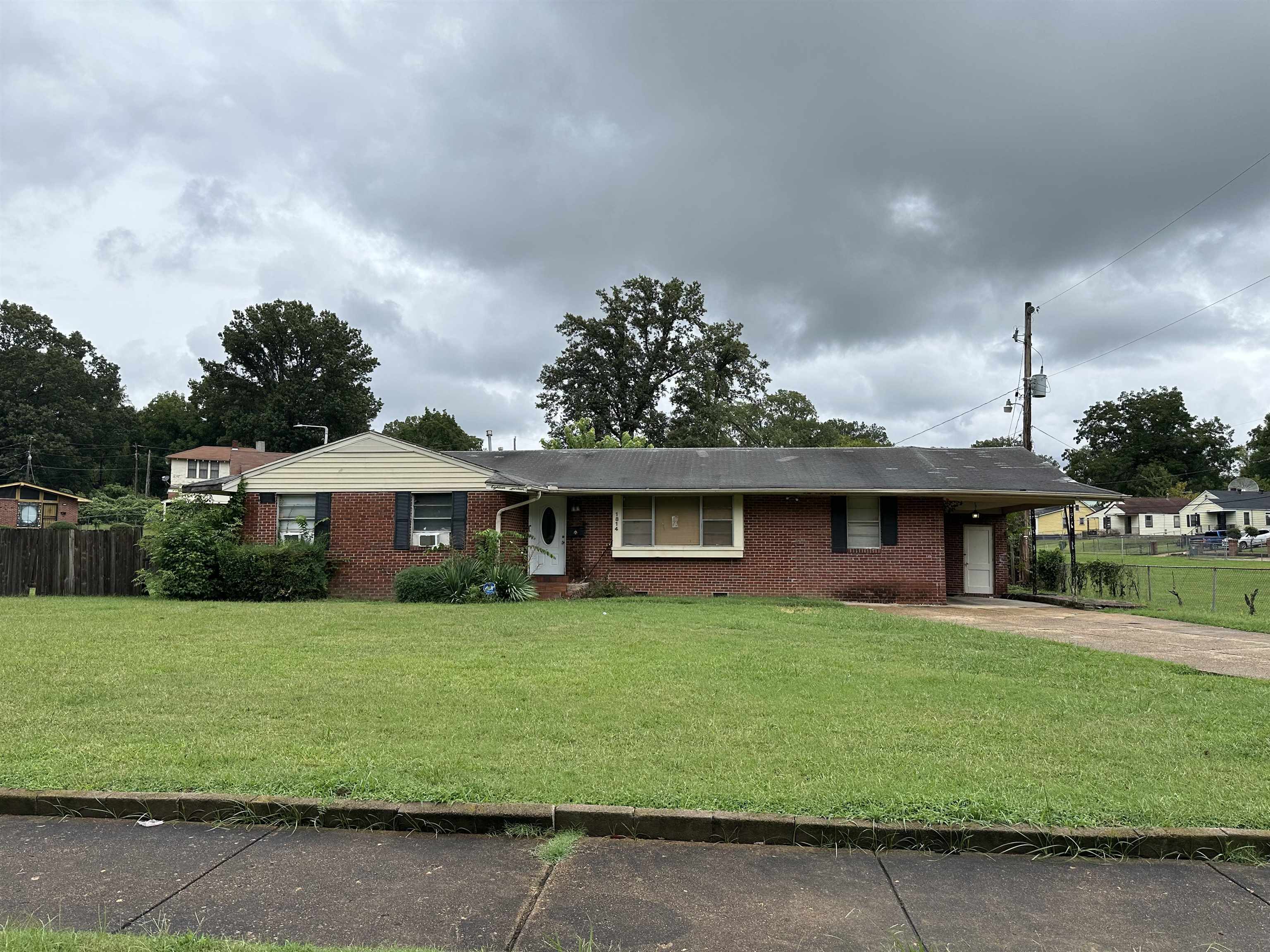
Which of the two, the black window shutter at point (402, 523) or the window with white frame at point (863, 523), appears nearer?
the black window shutter at point (402, 523)

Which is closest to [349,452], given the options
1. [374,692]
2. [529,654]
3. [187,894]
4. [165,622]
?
[165,622]

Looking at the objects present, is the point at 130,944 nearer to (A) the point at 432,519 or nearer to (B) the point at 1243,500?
(A) the point at 432,519

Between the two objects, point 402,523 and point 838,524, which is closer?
point 402,523

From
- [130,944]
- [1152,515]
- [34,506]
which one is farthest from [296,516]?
[1152,515]

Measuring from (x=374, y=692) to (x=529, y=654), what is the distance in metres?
2.29

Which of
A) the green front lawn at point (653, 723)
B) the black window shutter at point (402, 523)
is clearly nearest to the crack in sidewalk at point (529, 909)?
the green front lawn at point (653, 723)

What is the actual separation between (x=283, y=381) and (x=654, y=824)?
63.0 meters

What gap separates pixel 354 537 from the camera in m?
17.1

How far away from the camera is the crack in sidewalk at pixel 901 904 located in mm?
2971

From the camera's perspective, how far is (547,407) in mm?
45656

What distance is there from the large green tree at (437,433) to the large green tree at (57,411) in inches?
1198

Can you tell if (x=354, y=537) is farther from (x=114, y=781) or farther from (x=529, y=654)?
(x=114, y=781)

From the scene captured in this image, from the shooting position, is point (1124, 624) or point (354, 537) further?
point (354, 537)

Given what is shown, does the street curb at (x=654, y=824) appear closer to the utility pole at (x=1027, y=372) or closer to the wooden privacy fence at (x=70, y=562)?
the wooden privacy fence at (x=70, y=562)
